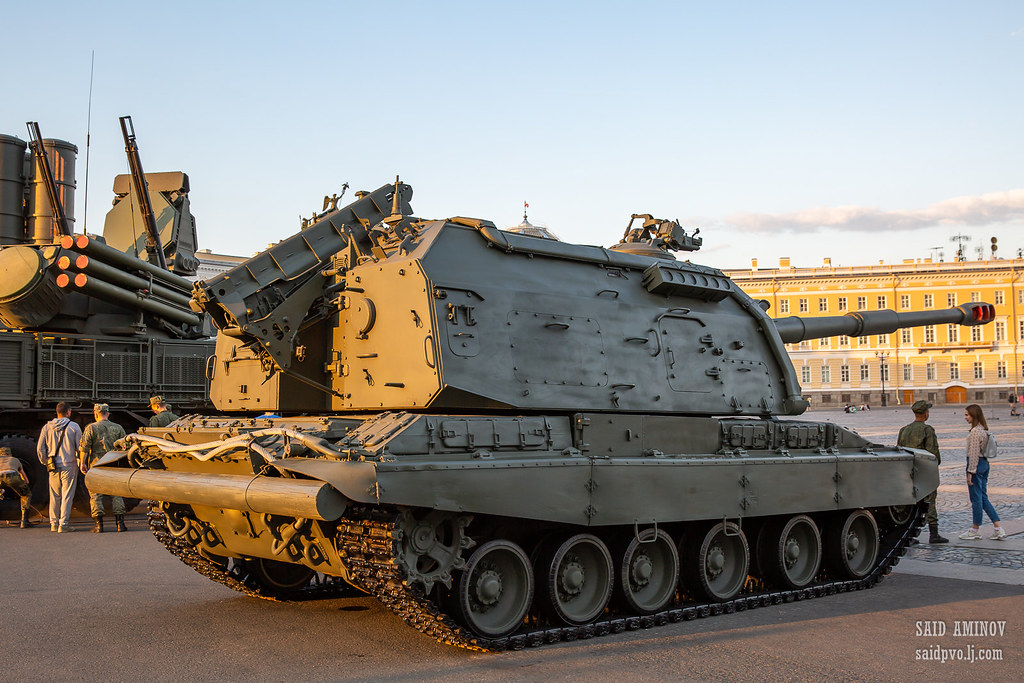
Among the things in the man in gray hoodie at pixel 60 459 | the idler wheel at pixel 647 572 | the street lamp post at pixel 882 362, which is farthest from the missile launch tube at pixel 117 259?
the street lamp post at pixel 882 362

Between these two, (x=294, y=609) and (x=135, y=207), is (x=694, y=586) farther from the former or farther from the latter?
(x=135, y=207)

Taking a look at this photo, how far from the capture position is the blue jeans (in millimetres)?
12555

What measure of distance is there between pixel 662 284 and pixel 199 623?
5309 millimetres

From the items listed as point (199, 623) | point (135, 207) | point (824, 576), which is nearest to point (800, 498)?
point (824, 576)

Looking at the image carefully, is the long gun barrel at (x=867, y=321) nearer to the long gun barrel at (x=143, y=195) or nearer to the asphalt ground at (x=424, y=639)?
the asphalt ground at (x=424, y=639)

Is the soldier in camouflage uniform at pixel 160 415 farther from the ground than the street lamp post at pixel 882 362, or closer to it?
closer to it

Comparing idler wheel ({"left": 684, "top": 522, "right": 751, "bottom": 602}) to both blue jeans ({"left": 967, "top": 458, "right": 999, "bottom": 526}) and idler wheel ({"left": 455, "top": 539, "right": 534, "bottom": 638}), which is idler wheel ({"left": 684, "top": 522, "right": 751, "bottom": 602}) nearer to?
idler wheel ({"left": 455, "top": 539, "right": 534, "bottom": 638})

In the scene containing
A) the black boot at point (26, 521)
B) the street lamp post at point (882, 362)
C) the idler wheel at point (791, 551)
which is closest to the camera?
the idler wheel at point (791, 551)

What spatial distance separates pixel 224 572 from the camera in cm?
967

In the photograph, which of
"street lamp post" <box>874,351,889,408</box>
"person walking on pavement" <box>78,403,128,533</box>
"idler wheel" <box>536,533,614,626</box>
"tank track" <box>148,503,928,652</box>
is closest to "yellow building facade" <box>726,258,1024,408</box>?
"street lamp post" <box>874,351,889,408</box>

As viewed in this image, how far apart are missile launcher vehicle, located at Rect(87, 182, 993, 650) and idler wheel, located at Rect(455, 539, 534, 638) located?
0.06ft

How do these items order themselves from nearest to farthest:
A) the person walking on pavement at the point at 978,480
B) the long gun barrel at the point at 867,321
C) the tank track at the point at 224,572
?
1. the tank track at the point at 224,572
2. the long gun barrel at the point at 867,321
3. the person walking on pavement at the point at 978,480

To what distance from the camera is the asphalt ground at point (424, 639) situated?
22.6ft

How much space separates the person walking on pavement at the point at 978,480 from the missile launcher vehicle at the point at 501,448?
1814 mm
